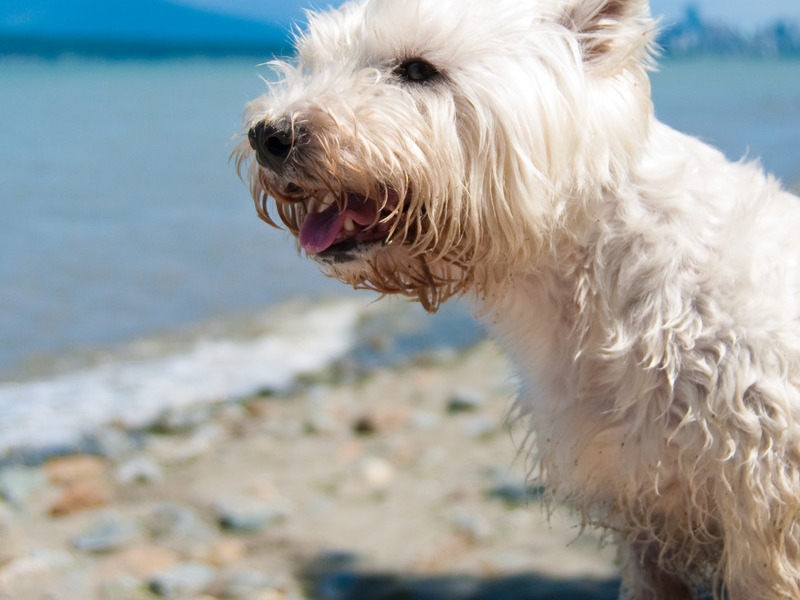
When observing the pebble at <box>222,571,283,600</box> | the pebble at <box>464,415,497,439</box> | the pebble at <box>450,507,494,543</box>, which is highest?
the pebble at <box>464,415,497,439</box>

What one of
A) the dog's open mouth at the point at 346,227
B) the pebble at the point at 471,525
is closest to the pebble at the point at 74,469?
Answer: the pebble at the point at 471,525

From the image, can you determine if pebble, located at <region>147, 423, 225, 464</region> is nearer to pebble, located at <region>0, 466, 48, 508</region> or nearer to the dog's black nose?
pebble, located at <region>0, 466, 48, 508</region>

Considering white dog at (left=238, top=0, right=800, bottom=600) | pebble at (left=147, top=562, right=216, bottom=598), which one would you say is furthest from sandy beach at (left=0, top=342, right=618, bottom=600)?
white dog at (left=238, top=0, right=800, bottom=600)

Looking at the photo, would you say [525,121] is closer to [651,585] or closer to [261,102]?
[261,102]

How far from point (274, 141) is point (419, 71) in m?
0.44

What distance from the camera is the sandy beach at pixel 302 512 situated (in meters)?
3.25

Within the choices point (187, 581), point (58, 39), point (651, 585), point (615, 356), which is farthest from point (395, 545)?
point (58, 39)

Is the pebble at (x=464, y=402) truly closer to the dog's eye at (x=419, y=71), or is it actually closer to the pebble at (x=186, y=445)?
the pebble at (x=186, y=445)

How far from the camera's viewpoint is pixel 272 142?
213 centimetres

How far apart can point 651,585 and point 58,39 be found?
35015mm

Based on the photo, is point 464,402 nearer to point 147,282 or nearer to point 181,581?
point 181,581

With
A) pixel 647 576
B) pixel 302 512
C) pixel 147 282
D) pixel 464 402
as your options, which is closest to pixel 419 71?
pixel 647 576

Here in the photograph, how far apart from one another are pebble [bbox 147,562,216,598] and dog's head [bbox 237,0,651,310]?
162 cm

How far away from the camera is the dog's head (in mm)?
2125
